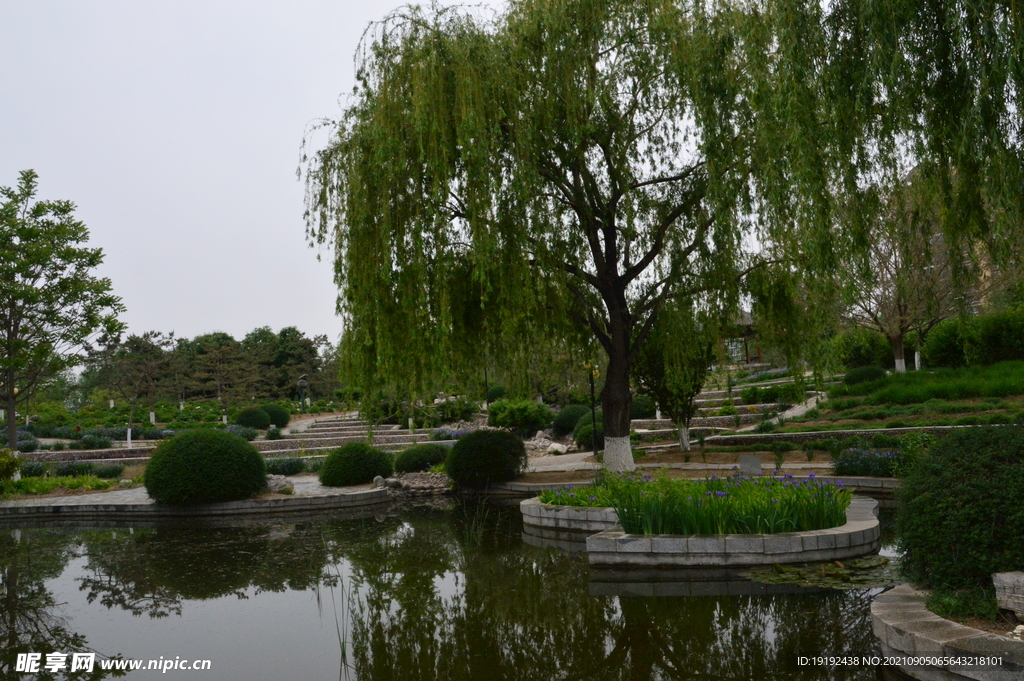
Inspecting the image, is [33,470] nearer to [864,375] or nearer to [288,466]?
[288,466]

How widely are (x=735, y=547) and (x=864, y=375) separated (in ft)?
52.9

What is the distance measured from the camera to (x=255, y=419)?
29234mm

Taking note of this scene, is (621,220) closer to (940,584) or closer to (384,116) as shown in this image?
(384,116)

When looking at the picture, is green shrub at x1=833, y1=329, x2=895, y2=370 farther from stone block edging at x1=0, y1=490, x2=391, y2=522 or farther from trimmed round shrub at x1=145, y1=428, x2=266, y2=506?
trimmed round shrub at x1=145, y1=428, x2=266, y2=506

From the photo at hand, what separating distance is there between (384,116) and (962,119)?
6449 mm

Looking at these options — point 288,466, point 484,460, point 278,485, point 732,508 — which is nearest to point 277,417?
point 288,466

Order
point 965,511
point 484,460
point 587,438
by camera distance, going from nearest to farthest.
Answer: point 965,511, point 484,460, point 587,438

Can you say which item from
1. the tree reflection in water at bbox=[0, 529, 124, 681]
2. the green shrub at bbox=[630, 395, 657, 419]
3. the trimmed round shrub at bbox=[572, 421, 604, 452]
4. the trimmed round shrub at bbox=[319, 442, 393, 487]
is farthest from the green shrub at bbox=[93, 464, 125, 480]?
the green shrub at bbox=[630, 395, 657, 419]

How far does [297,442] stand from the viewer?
25219 millimetres

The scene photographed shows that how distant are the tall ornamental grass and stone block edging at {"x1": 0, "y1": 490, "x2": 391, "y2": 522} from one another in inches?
260

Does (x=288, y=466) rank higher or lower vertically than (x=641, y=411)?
lower

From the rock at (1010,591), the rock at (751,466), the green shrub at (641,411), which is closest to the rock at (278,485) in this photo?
the rock at (751,466)

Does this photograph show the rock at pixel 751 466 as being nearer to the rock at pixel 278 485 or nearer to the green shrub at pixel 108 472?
the rock at pixel 278 485

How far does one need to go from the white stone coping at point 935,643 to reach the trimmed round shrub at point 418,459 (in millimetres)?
11689
